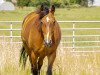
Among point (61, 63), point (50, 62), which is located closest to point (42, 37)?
point (50, 62)

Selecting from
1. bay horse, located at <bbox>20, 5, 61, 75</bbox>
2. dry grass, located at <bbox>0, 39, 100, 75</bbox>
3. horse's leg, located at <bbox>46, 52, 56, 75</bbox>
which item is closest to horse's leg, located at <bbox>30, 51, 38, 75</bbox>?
bay horse, located at <bbox>20, 5, 61, 75</bbox>

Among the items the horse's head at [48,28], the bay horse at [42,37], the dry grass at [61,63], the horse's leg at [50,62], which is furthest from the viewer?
the dry grass at [61,63]

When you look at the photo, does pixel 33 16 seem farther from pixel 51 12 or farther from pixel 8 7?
pixel 8 7

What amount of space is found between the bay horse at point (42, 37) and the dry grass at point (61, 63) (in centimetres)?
94

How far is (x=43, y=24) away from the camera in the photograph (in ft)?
20.3

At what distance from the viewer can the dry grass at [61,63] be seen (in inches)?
307

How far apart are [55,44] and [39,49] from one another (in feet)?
0.93

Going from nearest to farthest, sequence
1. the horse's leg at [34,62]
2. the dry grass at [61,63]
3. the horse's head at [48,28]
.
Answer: the horse's head at [48,28]
the horse's leg at [34,62]
the dry grass at [61,63]

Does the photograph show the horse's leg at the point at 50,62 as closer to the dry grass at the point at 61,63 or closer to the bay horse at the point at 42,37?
the bay horse at the point at 42,37

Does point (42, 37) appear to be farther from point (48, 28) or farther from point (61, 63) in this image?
point (61, 63)

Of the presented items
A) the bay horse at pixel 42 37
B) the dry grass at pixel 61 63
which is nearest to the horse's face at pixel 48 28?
the bay horse at pixel 42 37

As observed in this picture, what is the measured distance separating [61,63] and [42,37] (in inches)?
73.1

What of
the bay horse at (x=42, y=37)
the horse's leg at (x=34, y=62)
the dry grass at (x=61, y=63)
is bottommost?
the dry grass at (x=61, y=63)

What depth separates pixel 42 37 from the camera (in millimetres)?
6508
